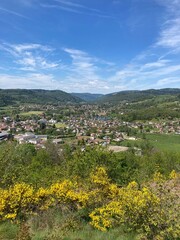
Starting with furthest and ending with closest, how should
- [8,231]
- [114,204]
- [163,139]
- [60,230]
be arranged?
1. [163,139]
2. [114,204]
3. [60,230]
4. [8,231]

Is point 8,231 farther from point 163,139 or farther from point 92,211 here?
point 163,139

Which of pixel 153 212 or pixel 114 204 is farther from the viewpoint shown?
pixel 114 204

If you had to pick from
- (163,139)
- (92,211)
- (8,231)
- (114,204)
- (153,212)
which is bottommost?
(163,139)

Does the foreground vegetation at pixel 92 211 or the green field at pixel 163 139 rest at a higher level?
the foreground vegetation at pixel 92 211

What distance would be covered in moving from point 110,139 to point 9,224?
238 ft

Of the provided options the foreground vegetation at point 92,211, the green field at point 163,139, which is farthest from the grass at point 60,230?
the green field at point 163,139

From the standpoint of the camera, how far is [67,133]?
88.8 metres

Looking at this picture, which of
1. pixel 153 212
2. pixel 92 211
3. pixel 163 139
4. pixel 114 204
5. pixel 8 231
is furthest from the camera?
pixel 163 139

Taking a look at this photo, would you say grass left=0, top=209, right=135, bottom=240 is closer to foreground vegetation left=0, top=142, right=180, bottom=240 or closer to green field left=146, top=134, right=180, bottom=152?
foreground vegetation left=0, top=142, right=180, bottom=240

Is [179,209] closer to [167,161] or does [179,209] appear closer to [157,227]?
[157,227]

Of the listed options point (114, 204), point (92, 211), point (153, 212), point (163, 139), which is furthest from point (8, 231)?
point (163, 139)

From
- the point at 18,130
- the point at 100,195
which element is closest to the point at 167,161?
the point at 100,195

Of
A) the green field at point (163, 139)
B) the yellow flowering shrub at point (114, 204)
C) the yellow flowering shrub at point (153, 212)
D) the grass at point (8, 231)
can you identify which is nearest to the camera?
the yellow flowering shrub at point (153, 212)

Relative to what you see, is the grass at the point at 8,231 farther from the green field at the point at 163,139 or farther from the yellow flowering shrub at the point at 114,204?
the green field at the point at 163,139
